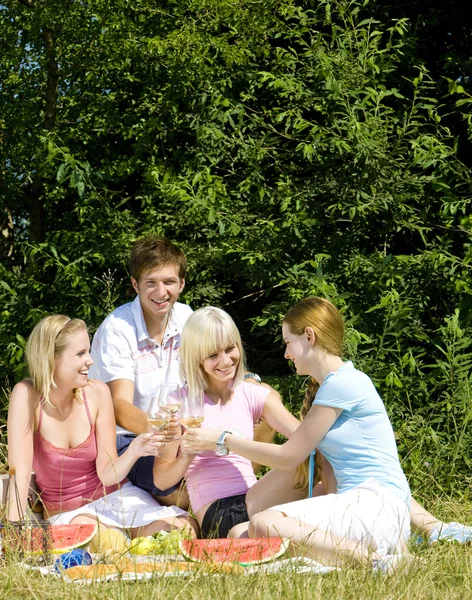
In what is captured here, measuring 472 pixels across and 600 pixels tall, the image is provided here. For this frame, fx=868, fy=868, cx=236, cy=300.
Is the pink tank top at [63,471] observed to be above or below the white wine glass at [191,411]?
below

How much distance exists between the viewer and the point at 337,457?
12.3 feet

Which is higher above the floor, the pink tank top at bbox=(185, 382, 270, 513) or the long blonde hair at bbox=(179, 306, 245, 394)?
the long blonde hair at bbox=(179, 306, 245, 394)

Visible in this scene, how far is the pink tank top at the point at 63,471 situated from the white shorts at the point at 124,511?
0.17 feet

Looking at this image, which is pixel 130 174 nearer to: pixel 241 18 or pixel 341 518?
pixel 241 18

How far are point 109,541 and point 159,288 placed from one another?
138 cm

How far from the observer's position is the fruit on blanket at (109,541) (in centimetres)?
376

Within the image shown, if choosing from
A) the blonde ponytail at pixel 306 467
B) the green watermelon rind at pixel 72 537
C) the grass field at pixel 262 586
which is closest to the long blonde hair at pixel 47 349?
the green watermelon rind at pixel 72 537

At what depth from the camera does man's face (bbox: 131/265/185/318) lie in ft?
15.2

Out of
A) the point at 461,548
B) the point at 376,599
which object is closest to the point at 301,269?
the point at 461,548

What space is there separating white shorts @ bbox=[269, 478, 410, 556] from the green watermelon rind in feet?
2.66

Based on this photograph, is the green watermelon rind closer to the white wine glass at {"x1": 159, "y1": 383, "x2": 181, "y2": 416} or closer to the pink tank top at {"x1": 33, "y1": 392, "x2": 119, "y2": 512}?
the pink tank top at {"x1": 33, "y1": 392, "x2": 119, "y2": 512}

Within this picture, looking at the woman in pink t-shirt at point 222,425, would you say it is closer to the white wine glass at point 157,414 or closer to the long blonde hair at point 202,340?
the long blonde hair at point 202,340

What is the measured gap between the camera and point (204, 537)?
159 inches

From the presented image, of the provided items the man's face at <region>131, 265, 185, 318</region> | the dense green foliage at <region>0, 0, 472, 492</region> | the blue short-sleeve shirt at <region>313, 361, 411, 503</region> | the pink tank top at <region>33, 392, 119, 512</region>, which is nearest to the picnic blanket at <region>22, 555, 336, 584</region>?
the blue short-sleeve shirt at <region>313, 361, 411, 503</region>
